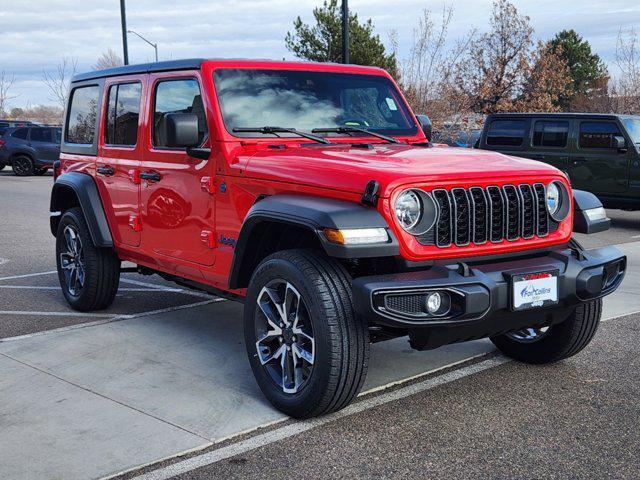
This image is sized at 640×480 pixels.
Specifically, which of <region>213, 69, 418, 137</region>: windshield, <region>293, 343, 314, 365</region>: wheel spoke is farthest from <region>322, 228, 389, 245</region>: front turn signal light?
<region>213, 69, 418, 137</region>: windshield

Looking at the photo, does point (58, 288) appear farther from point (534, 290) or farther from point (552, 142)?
point (552, 142)

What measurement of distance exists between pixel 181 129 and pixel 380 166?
4.14 feet

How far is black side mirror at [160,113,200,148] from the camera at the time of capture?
4762mm

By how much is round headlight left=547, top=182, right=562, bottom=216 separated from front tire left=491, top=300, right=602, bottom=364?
1.93ft

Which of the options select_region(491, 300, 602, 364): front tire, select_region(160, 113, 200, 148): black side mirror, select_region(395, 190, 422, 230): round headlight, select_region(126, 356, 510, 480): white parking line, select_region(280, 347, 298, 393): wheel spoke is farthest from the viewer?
select_region(491, 300, 602, 364): front tire

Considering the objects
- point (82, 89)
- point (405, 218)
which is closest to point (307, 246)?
point (405, 218)

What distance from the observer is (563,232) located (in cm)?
461

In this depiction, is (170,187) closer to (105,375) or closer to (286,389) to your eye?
(105,375)

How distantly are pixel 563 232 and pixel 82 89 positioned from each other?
4.23 m

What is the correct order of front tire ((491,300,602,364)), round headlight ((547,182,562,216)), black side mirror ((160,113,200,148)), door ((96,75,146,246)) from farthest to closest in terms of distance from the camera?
door ((96,75,146,246)), front tire ((491,300,602,364)), black side mirror ((160,113,200,148)), round headlight ((547,182,562,216))

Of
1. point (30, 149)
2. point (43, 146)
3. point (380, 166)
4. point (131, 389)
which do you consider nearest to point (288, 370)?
point (131, 389)

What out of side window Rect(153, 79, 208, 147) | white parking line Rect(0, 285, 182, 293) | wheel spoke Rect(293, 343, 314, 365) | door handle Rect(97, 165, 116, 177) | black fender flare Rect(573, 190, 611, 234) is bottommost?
white parking line Rect(0, 285, 182, 293)

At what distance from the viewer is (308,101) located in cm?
540

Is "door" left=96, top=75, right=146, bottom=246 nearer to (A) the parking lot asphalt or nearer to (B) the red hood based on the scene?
(A) the parking lot asphalt
